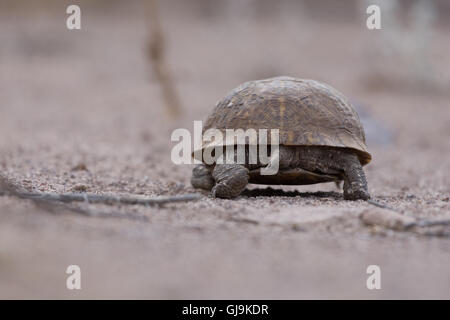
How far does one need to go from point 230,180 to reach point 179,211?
0.67m

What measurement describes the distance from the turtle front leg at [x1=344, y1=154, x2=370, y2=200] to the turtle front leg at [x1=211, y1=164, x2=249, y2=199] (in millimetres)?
806

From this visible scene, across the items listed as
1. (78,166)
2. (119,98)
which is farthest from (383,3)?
(78,166)

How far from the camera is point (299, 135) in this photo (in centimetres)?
460

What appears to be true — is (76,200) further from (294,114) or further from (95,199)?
(294,114)

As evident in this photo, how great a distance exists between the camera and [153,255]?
3082mm

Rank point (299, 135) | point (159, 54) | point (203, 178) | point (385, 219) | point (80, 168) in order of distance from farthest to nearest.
Result: point (159, 54) → point (80, 168) → point (203, 178) → point (299, 135) → point (385, 219)

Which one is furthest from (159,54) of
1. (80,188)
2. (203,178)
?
(80,188)

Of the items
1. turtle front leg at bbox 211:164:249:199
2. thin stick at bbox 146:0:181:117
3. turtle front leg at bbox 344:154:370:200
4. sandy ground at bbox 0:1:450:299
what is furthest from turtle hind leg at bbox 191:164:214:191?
thin stick at bbox 146:0:181:117

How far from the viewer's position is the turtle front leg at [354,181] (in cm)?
476

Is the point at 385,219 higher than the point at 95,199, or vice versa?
the point at 95,199

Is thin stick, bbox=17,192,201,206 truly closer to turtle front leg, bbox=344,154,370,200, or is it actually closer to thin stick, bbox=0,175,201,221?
thin stick, bbox=0,175,201,221

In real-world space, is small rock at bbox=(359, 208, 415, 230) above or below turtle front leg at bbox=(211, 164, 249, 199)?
below

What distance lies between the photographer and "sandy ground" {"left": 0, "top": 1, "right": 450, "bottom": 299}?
2.84m

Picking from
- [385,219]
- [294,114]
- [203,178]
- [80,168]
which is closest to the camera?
[385,219]
